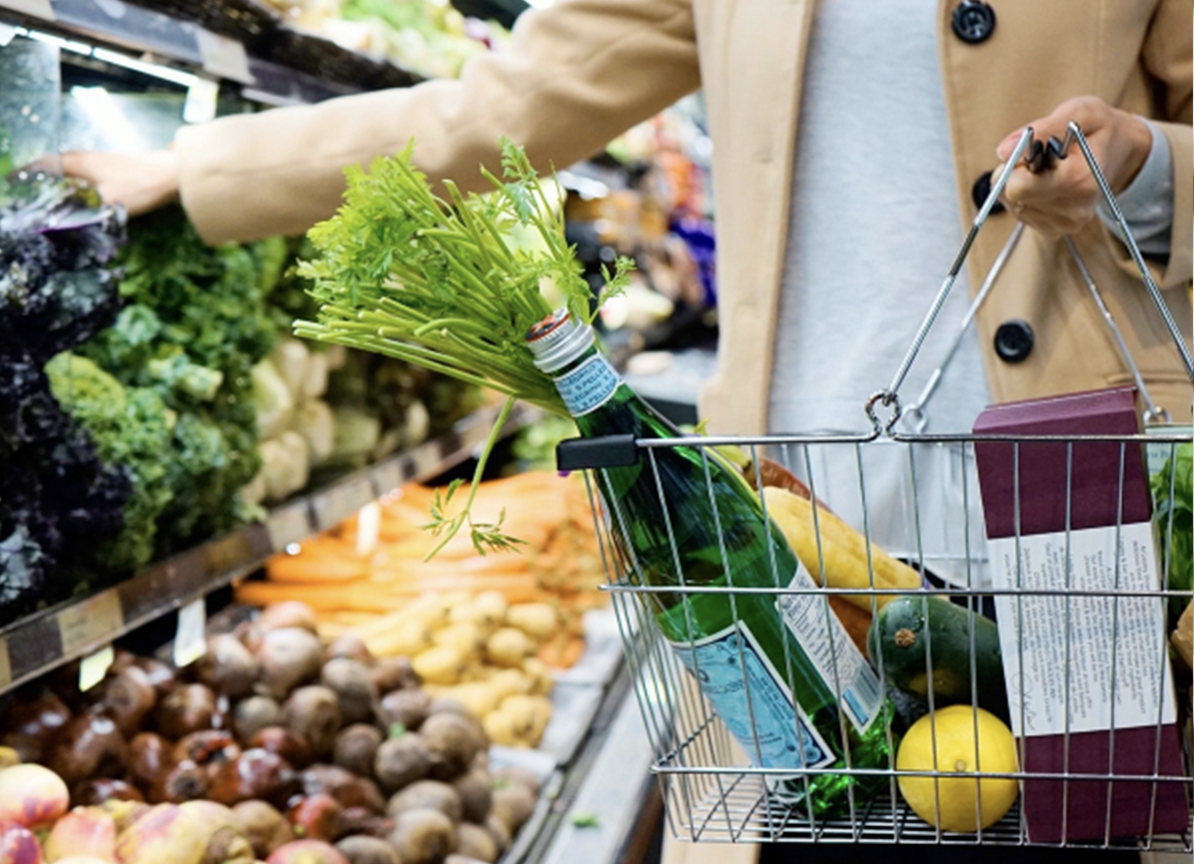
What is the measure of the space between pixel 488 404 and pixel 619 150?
1529mm

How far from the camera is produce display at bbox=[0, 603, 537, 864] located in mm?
1435

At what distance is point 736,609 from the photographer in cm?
90

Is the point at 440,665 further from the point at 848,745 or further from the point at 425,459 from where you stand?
the point at 848,745

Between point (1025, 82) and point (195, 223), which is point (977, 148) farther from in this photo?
point (195, 223)

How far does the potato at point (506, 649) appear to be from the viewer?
256cm

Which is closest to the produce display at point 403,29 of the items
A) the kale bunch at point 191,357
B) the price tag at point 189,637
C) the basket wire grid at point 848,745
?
the kale bunch at point 191,357

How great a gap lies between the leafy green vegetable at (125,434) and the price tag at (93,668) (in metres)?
0.15

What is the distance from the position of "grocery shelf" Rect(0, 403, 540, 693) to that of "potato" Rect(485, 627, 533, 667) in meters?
0.37

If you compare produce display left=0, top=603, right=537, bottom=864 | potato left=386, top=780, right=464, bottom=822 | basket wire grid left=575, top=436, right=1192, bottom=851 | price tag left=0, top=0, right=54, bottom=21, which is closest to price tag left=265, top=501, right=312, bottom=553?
produce display left=0, top=603, right=537, bottom=864

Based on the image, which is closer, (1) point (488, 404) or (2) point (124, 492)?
(2) point (124, 492)

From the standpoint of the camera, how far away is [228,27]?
181 centimetres

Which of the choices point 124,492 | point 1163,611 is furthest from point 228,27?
point 1163,611

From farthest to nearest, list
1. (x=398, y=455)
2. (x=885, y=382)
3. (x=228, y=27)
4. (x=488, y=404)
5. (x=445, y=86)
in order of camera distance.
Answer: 1. (x=488, y=404)
2. (x=398, y=455)
3. (x=228, y=27)
4. (x=445, y=86)
5. (x=885, y=382)

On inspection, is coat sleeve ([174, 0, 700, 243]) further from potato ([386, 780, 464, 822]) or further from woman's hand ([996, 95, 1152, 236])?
potato ([386, 780, 464, 822])
